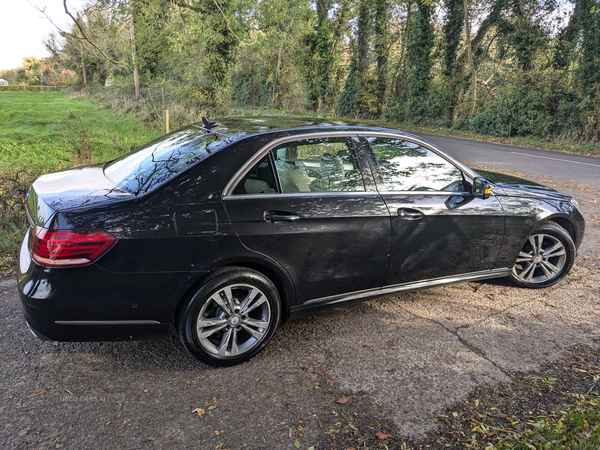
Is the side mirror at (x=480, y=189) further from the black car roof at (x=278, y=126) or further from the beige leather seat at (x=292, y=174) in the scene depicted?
the beige leather seat at (x=292, y=174)

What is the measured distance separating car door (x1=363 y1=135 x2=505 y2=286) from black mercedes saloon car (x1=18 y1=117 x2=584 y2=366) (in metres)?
0.01

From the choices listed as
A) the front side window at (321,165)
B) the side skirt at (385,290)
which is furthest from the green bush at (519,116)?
the front side window at (321,165)

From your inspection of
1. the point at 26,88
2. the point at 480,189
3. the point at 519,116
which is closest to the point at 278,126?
the point at 480,189

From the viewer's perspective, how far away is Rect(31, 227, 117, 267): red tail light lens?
102 inches

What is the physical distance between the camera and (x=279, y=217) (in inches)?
121

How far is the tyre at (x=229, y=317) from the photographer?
291 cm

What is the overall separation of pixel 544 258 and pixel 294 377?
3.02 meters

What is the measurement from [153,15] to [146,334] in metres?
18.1

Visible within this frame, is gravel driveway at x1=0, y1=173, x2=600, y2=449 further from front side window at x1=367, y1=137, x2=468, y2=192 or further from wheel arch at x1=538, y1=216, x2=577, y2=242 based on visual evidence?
front side window at x1=367, y1=137, x2=468, y2=192

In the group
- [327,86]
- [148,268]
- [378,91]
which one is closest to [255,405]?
[148,268]

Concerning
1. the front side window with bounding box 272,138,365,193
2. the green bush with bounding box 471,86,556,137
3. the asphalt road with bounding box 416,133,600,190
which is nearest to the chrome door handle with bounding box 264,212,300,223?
the front side window with bounding box 272,138,365,193

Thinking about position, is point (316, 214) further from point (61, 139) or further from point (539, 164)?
point (61, 139)

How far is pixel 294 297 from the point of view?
328cm

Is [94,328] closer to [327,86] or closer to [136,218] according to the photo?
[136,218]
